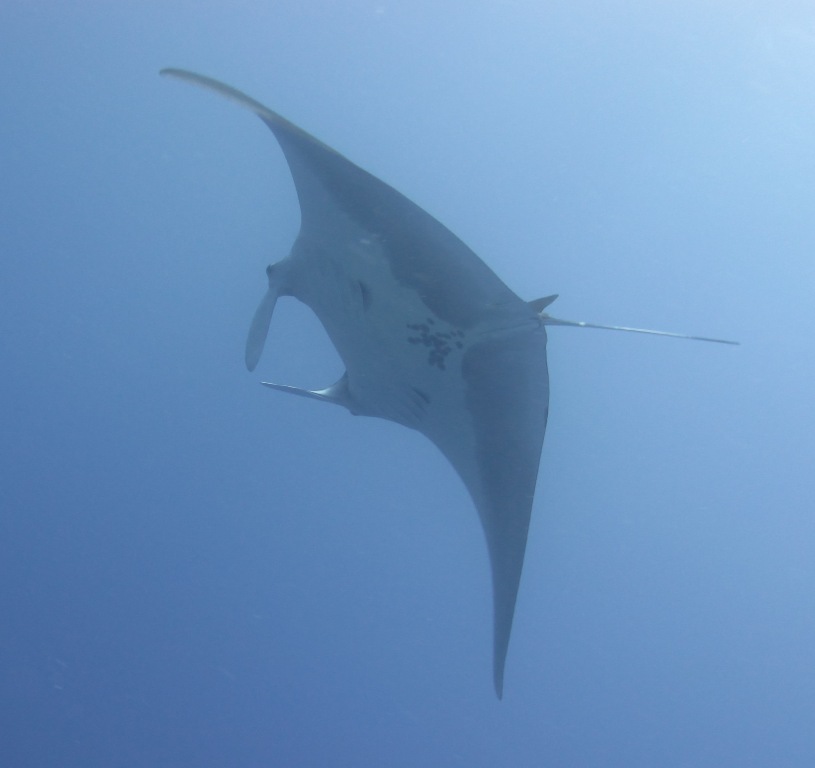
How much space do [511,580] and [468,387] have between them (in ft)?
2.71

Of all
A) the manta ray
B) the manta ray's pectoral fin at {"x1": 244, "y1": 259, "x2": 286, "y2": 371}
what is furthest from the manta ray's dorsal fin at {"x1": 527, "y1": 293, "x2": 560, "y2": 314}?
the manta ray's pectoral fin at {"x1": 244, "y1": 259, "x2": 286, "y2": 371}

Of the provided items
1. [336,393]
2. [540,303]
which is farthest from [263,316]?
[540,303]

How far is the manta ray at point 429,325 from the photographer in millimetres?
2420

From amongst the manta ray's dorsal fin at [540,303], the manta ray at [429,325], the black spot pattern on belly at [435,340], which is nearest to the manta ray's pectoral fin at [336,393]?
the manta ray at [429,325]

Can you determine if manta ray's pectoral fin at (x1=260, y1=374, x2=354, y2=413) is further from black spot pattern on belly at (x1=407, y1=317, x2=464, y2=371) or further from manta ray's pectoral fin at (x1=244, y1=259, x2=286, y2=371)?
black spot pattern on belly at (x1=407, y1=317, x2=464, y2=371)

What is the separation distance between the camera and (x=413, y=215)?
239cm

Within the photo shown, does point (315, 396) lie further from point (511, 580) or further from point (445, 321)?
point (511, 580)

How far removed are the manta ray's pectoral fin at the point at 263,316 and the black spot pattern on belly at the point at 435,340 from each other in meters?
0.79

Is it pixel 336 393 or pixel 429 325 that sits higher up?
pixel 429 325

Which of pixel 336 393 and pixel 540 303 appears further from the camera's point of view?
pixel 336 393

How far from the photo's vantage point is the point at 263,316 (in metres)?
3.24

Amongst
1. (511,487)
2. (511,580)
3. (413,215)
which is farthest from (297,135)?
(511,580)

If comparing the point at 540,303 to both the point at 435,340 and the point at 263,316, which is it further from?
the point at 263,316

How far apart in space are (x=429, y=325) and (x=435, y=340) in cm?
8
